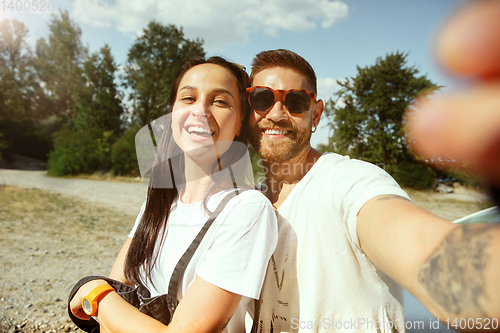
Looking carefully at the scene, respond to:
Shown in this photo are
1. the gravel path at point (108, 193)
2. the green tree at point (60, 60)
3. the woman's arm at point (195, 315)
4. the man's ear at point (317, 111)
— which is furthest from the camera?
the green tree at point (60, 60)

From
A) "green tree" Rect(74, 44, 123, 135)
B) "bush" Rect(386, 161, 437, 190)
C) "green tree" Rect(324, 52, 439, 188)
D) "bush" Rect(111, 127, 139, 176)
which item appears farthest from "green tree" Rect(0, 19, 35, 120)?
"bush" Rect(386, 161, 437, 190)

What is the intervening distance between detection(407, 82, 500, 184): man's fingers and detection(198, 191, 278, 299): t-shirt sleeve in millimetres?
1045

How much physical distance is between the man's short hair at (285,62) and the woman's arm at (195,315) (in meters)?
1.38

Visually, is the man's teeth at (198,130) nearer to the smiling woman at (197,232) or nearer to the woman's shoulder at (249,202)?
the smiling woman at (197,232)

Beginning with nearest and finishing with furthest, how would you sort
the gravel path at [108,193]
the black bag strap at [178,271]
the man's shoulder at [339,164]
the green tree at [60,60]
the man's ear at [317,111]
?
the black bag strap at [178,271], the man's shoulder at [339,164], the man's ear at [317,111], the gravel path at [108,193], the green tree at [60,60]

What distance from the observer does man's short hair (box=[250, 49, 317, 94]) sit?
6.29 feet

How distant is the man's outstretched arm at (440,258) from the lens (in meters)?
0.59

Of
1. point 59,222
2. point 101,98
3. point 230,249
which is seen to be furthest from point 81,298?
point 101,98

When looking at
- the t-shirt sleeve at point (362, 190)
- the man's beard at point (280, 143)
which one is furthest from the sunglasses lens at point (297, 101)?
the t-shirt sleeve at point (362, 190)

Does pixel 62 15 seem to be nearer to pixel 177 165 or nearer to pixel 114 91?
pixel 114 91

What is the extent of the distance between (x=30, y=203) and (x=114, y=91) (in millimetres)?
17109

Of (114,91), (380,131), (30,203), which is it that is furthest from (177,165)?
(114,91)

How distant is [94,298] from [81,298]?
0.14m

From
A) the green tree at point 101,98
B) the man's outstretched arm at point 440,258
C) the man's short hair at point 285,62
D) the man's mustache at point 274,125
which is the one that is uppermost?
the green tree at point 101,98
